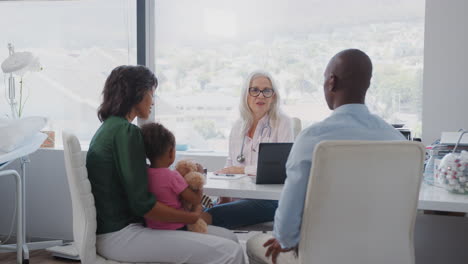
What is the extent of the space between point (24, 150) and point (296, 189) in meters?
2.43

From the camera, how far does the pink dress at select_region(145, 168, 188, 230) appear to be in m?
2.04

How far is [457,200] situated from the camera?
195cm

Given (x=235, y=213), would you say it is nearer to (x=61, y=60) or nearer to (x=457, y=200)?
(x=457, y=200)

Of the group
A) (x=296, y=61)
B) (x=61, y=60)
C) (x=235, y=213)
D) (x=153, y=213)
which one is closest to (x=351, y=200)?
(x=153, y=213)

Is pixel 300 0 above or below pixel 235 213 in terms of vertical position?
above

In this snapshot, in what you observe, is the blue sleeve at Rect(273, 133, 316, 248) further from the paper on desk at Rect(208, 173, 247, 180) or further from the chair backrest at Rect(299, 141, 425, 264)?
the paper on desk at Rect(208, 173, 247, 180)

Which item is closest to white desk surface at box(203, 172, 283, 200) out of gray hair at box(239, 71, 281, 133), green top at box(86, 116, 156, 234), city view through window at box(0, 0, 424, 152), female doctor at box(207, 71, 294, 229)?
green top at box(86, 116, 156, 234)

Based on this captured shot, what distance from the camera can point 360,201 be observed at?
62.5 inches

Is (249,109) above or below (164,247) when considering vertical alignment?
above

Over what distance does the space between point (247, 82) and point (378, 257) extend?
1793 mm

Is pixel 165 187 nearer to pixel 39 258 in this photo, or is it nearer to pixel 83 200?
pixel 83 200

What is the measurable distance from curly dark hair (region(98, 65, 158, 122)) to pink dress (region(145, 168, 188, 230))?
0.27 meters

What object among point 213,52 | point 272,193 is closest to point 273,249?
point 272,193

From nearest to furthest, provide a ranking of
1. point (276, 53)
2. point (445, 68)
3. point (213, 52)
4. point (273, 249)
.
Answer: point (273, 249), point (445, 68), point (276, 53), point (213, 52)
